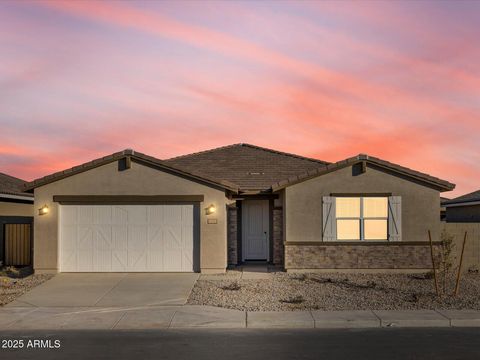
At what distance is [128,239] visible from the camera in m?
19.4

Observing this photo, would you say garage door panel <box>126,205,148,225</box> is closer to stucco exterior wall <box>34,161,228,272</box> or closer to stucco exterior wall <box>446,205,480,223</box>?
stucco exterior wall <box>34,161,228,272</box>

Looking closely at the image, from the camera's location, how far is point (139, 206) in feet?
63.9

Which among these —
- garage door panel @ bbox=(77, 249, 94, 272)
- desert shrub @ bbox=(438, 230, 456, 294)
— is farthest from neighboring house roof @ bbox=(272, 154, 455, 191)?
garage door panel @ bbox=(77, 249, 94, 272)

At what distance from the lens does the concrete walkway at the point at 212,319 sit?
1212 centimetres

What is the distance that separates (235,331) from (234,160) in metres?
15.7

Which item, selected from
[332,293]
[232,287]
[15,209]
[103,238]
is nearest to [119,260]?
[103,238]

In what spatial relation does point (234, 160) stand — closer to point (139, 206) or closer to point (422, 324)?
point (139, 206)

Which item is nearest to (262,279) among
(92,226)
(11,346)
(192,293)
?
(192,293)

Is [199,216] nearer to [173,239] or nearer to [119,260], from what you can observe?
[173,239]

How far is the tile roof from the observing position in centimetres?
2436

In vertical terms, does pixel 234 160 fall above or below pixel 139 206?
above

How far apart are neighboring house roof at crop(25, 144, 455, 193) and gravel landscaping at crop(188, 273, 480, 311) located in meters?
3.17

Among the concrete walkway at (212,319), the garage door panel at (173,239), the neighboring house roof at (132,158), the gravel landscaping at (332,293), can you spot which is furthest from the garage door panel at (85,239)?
the concrete walkway at (212,319)

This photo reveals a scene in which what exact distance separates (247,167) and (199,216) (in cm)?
695
